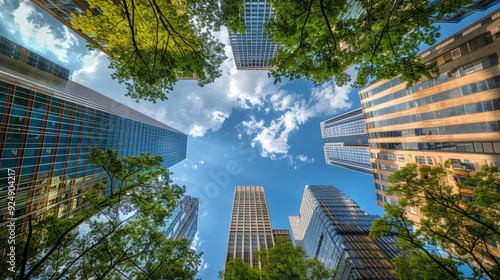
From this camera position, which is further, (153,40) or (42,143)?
(42,143)

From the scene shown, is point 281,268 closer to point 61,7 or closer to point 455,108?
point 455,108

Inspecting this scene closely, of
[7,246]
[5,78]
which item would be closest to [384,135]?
[7,246]

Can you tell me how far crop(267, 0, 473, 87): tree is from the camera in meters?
6.75

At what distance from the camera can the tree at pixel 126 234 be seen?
996cm

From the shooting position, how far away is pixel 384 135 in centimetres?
3022

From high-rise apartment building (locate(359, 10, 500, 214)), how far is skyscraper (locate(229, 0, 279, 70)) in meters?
46.8

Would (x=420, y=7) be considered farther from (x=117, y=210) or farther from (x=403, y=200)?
(x=117, y=210)

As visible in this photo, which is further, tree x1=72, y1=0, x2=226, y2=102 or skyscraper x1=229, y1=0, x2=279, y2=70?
skyscraper x1=229, y1=0, x2=279, y2=70

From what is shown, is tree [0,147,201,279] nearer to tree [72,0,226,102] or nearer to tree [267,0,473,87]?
tree [72,0,226,102]

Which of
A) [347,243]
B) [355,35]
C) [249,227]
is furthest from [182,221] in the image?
[355,35]

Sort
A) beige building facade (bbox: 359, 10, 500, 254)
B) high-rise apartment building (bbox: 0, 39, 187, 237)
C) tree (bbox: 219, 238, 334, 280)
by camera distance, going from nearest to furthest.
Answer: tree (bbox: 219, 238, 334, 280)
beige building facade (bbox: 359, 10, 500, 254)
high-rise apartment building (bbox: 0, 39, 187, 237)

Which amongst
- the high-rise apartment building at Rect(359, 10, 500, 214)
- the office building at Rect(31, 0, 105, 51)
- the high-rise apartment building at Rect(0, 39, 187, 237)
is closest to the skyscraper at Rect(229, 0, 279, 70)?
the office building at Rect(31, 0, 105, 51)

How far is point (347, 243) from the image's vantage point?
4353 centimetres

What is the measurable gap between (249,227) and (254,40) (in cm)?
8995
